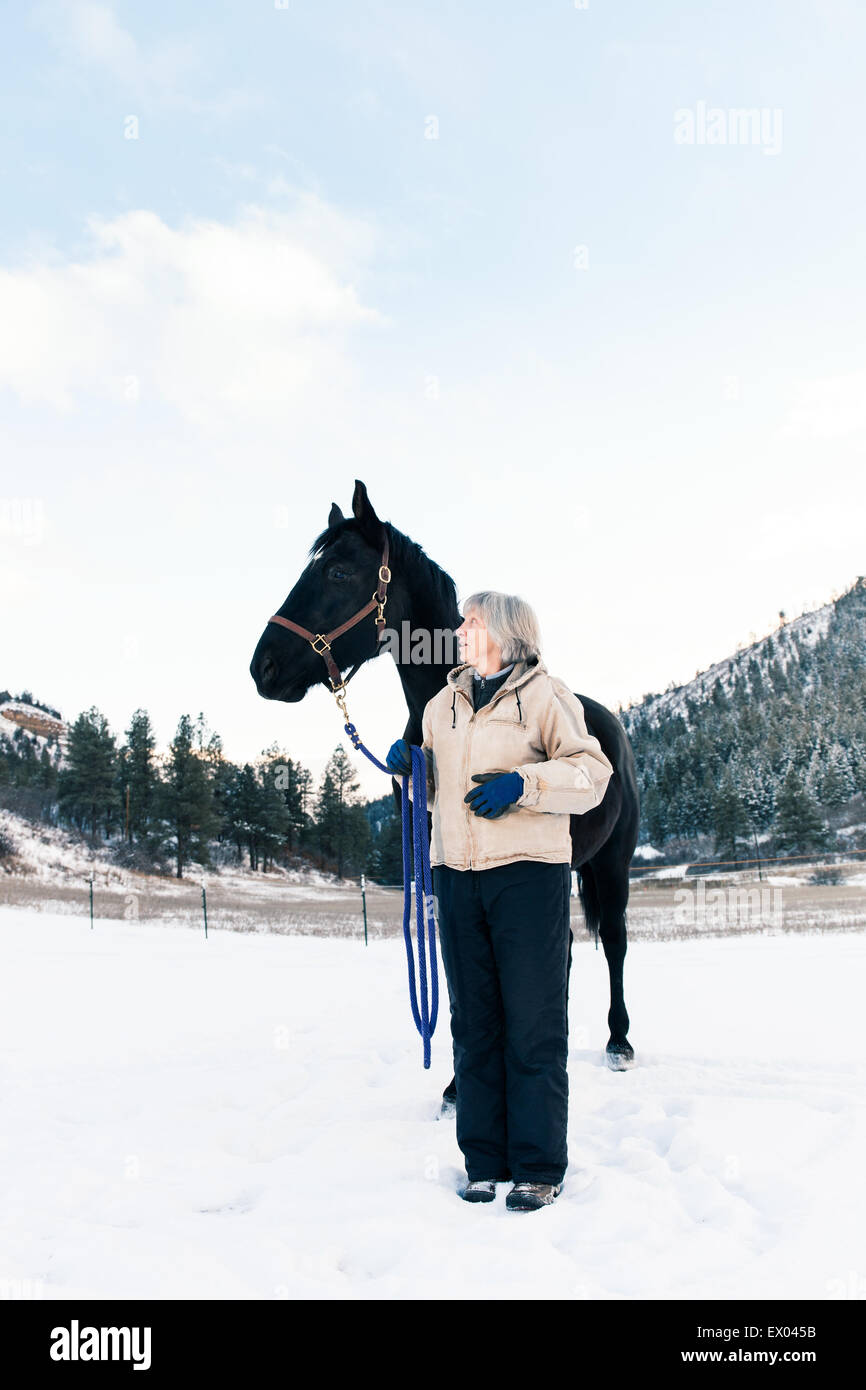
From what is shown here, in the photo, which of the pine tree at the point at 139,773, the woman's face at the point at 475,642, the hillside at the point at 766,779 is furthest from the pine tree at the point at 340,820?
the woman's face at the point at 475,642

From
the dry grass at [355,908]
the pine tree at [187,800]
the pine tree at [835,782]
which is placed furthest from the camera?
the pine tree at [835,782]

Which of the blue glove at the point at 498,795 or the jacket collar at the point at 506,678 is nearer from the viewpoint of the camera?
the blue glove at the point at 498,795

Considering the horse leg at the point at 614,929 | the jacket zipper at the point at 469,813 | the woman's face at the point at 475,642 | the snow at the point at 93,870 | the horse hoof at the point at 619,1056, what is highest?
the woman's face at the point at 475,642

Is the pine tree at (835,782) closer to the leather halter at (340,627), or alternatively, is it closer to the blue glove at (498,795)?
the leather halter at (340,627)

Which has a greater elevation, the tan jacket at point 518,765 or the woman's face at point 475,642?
the woman's face at point 475,642

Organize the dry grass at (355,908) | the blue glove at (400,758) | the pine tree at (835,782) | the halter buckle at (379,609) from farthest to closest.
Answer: the pine tree at (835,782) → the dry grass at (355,908) → the halter buckle at (379,609) → the blue glove at (400,758)

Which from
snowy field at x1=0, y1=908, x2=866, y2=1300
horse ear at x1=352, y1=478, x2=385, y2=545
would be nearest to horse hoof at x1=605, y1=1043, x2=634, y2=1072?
snowy field at x1=0, y1=908, x2=866, y2=1300

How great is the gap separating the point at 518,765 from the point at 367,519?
1.43 metres

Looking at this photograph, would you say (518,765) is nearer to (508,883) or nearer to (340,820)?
(508,883)

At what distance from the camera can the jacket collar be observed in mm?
3051

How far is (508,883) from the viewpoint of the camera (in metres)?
2.93

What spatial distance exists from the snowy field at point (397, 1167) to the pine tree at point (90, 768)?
55.2 m

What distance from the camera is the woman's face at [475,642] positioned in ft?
10.2

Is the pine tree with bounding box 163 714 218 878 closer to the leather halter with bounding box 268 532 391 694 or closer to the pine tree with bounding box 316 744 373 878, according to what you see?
the pine tree with bounding box 316 744 373 878
